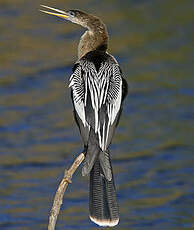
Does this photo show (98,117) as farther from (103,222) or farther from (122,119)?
(122,119)

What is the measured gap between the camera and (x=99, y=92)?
550 cm

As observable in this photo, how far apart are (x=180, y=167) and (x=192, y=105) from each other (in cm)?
145

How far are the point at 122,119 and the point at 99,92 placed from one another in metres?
6.24

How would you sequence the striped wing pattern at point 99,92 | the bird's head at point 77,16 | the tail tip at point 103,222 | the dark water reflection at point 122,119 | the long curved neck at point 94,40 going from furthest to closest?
the dark water reflection at point 122,119, the bird's head at point 77,16, the long curved neck at point 94,40, the striped wing pattern at point 99,92, the tail tip at point 103,222

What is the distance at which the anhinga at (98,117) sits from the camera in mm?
5250

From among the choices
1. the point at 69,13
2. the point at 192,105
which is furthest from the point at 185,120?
the point at 69,13

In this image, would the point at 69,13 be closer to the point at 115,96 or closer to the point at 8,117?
the point at 115,96

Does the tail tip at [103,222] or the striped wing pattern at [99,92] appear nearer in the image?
the tail tip at [103,222]

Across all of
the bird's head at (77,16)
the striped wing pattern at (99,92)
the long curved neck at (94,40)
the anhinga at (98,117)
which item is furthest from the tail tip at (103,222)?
the bird's head at (77,16)

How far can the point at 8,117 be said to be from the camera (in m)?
11.8

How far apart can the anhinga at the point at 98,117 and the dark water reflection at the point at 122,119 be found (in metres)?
4.28

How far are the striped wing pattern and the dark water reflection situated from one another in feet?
14.0

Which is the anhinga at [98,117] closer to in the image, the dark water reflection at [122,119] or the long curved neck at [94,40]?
the long curved neck at [94,40]

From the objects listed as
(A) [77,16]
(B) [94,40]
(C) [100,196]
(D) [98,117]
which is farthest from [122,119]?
(C) [100,196]
